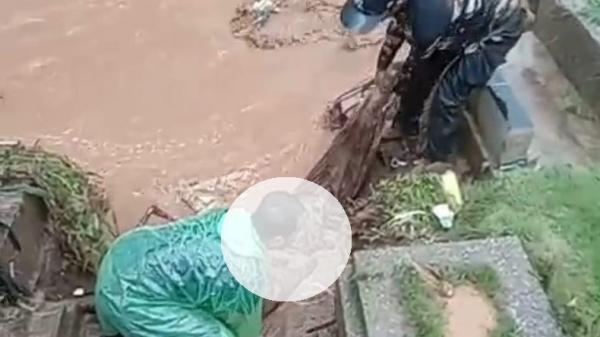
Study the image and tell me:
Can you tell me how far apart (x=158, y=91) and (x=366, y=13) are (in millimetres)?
2059

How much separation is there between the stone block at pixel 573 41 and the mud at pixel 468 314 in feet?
7.00

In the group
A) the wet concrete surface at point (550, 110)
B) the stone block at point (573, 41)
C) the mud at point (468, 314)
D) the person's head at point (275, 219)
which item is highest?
the person's head at point (275, 219)

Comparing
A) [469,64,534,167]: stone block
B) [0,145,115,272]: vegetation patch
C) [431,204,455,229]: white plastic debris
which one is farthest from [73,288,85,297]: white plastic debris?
[469,64,534,167]: stone block

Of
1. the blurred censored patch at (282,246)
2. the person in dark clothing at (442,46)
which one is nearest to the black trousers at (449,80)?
the person in dark clothing at (442,46)

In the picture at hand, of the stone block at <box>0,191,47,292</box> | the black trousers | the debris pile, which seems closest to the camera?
the stone block at <box>0,191,47,292</box>

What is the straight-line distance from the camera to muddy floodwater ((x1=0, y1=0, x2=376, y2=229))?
566 centimetres

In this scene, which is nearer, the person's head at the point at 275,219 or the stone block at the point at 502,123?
the person's head at the point at 275,219

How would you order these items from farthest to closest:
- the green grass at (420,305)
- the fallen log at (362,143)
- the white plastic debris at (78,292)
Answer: the fallen log at (362,143) < the white plastic debris at (78,292) < the green grass at (420,305)

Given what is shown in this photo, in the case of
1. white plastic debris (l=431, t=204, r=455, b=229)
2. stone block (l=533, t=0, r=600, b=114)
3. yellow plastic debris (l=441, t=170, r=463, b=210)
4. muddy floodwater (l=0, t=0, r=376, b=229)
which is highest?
stone block (l=533, t=0, r=600, b=114)

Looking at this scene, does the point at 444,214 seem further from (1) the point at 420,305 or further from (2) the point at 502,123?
(1) the point at 420,305

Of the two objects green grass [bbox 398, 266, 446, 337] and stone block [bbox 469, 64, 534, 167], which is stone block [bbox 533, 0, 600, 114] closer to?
stone block [bbox 469, 64, 534, 167]

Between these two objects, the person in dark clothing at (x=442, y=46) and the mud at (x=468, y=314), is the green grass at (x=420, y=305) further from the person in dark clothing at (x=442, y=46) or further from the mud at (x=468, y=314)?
the person in dark clothing at (x=442, y=46)

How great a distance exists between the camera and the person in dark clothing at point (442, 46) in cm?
440

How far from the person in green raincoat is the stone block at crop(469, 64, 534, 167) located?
4.70 ft
